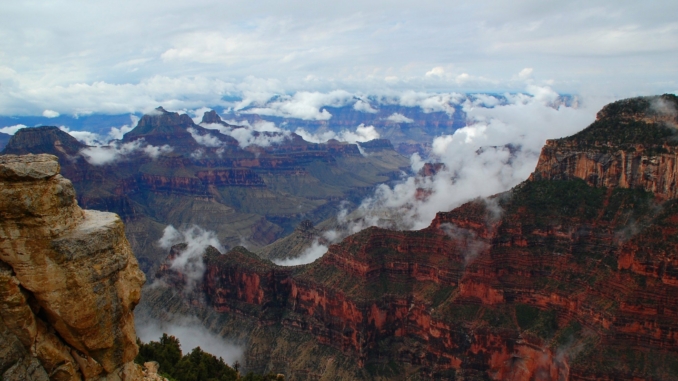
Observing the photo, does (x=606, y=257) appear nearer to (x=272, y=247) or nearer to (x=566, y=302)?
(x=566, y=302)

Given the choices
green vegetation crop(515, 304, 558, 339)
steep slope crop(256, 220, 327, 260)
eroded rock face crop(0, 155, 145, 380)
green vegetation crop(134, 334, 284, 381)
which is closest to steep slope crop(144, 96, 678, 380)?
green vegetation crop(515, 304, 558, 339)

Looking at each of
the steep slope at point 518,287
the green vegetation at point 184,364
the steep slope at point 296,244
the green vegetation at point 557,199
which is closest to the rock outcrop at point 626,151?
the steep slope at point 518,287

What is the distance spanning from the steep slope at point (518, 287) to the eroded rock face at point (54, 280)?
182 feet

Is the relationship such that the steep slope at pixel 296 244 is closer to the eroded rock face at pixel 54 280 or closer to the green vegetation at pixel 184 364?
the green vegetation at pixel 184 364

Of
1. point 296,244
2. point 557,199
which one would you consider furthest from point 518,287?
point 296,244

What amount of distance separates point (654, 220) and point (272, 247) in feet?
353

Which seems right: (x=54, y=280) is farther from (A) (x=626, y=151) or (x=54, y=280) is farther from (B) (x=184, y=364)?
(A) (x=626, y=151)

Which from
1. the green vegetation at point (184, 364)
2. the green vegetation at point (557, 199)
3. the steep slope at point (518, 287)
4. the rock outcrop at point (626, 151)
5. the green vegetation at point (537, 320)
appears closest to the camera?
the green vegetation at point (184, 364)

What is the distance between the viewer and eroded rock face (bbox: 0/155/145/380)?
784 inches

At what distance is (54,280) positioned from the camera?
2067cm

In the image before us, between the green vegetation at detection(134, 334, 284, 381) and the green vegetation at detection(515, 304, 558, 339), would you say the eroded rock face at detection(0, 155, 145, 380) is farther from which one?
the green vegetation at detection(515, 304, 558, 339)

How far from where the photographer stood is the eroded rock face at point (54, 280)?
19922 mm

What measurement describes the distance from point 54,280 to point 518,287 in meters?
64.8

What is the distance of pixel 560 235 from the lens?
7412 centimetres
